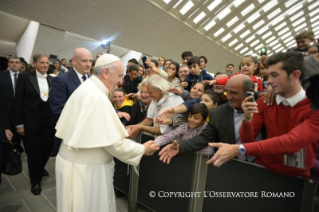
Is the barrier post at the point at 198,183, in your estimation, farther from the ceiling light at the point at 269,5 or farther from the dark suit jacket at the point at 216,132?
the ceiling light at the point at 269,5

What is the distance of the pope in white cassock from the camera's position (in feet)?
5.32

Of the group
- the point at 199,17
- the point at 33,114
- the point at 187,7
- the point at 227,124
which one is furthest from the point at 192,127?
the point at 199,17

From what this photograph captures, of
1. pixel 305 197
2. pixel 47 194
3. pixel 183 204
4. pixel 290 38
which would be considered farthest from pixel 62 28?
pixel 290 38

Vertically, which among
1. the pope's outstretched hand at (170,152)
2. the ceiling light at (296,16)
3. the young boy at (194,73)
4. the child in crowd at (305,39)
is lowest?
the pope's outstretched hand at (170,152)

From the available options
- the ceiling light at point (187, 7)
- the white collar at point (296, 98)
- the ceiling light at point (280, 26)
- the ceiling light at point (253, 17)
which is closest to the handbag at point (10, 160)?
the white collar at point (296, 98)

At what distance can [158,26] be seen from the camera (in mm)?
11984

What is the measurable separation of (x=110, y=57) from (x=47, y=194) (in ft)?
8.86

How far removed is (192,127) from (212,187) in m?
0.70

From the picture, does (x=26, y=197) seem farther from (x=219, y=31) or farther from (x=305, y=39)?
(x=219, y=31)

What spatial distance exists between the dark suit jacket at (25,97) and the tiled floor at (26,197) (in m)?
1.16

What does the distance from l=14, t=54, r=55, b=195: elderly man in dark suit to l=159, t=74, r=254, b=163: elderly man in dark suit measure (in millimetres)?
2404

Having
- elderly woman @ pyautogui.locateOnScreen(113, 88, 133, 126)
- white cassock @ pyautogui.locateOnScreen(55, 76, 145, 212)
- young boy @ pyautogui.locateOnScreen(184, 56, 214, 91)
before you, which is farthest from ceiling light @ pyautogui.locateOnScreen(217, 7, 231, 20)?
white cassock @ pyautogui.locateOnScreen(55, 76, 145, 212)

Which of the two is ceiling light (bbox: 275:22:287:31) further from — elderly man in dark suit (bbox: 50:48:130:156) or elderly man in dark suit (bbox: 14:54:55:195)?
elderly man in dark suit (bbox: 14:54:55:195)

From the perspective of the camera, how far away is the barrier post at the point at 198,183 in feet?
6.42
